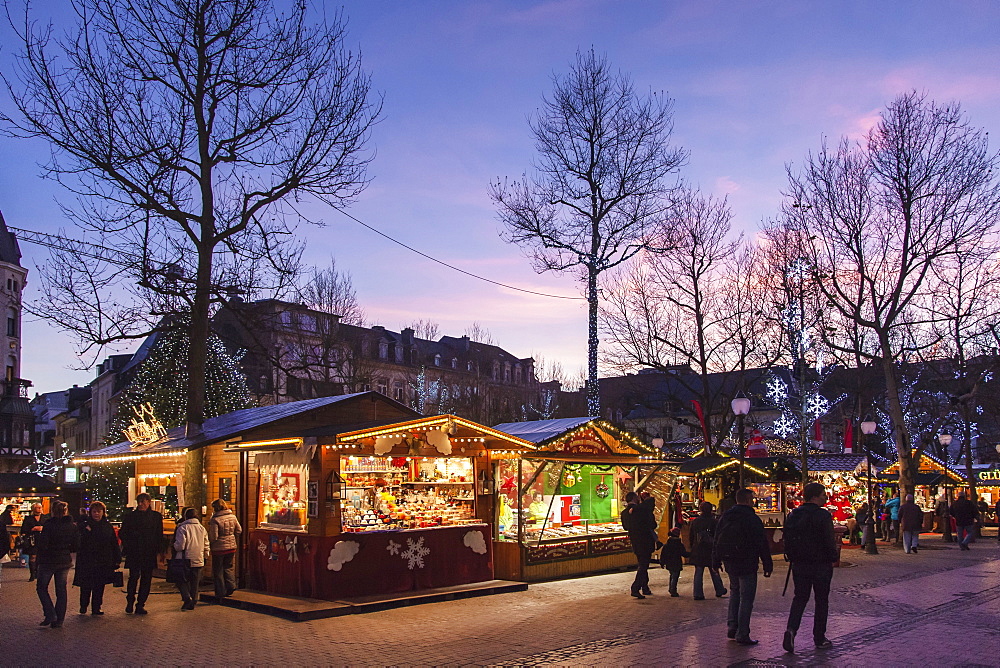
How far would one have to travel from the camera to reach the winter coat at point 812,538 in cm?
919

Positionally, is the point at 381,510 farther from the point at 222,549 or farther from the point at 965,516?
the point at 965,516

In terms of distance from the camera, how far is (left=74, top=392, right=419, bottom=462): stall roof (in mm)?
15586

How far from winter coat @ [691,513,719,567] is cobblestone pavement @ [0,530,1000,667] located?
2.05 ft

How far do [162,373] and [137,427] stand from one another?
1033cm

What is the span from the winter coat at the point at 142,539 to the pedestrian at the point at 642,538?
7.09 metres

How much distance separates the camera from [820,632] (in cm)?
954

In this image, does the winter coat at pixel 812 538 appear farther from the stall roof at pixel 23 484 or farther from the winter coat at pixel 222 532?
the stall roof at pixel 23 484

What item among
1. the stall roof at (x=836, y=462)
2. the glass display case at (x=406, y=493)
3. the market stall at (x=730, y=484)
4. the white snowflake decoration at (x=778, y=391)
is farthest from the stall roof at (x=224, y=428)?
the white snowflake decoration at (x=778, y=391)

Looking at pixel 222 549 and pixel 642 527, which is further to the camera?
pixel 642 527

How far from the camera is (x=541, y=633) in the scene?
10727 mm

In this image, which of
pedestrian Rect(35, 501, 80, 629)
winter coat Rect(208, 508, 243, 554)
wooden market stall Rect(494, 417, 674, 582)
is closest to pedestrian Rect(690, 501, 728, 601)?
wooden market stall Rect(494, 417, 674, 582)

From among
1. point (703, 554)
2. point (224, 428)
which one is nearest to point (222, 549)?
point (224, 428)

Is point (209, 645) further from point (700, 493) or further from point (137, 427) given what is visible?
point (700, 493)

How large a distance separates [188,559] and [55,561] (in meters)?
2.05
